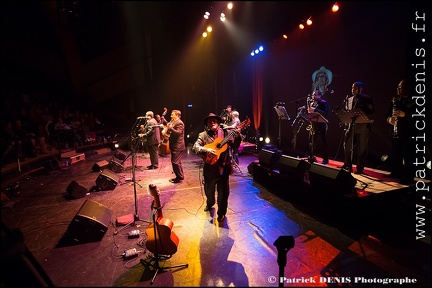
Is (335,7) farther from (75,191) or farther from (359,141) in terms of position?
(75,191)

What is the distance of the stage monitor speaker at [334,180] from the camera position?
439 centimetres

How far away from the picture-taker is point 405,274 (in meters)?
3.24

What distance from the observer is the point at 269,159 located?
6547mm

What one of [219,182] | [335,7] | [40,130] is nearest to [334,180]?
[219,182]

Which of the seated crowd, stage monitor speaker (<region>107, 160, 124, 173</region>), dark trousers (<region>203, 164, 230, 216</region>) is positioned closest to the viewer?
dark trousers (<region>203, 164, 230, 216</region>)

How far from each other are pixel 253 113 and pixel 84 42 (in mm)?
14444

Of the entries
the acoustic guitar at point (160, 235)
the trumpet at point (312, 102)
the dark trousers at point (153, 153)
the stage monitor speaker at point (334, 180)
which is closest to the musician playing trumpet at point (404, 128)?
the stage monitor speaker at point (334, 180)

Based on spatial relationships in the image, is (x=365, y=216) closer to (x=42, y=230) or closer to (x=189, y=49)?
(x=42, y=230)

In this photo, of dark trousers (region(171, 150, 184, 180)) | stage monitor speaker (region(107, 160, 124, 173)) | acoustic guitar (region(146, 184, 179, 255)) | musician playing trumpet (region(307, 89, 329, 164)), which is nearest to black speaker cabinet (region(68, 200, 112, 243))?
acoustic guitar (region(146, 184, 179, 255))

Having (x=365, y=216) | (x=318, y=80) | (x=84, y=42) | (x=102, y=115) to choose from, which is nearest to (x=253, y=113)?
(x=318, y=80)

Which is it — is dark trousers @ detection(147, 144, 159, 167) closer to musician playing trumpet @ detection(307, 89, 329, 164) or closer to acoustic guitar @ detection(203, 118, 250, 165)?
acoustic guitar @ detection(203, 118, 250, 165)

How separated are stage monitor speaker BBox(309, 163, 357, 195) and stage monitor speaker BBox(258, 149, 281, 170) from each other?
1.51m

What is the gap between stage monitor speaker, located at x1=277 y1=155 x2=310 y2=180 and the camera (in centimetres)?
539

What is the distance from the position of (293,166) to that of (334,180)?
123cm
